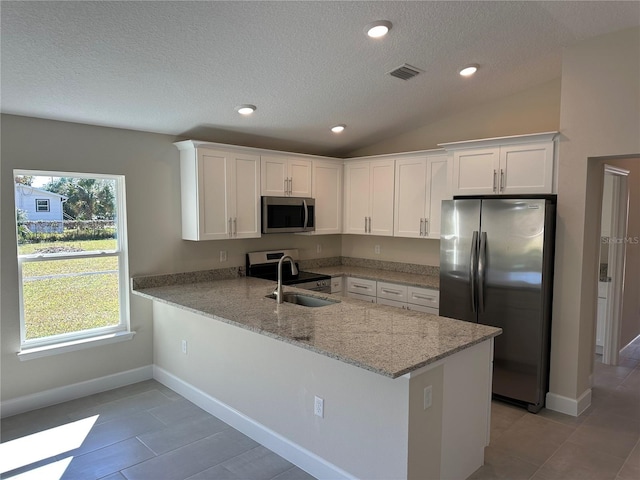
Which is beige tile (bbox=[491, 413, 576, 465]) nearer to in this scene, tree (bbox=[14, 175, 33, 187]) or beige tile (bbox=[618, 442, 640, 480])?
beige tile (bbox=[618, 442, 640, 480])

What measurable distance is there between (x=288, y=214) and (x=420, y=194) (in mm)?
1477

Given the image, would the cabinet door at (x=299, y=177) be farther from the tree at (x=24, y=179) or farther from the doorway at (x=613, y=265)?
the doorway at (x=613, y=265)

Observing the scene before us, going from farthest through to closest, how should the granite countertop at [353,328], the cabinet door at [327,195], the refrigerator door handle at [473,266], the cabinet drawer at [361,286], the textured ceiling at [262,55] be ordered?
the cabinet door at [327,195], the cabinet drawer at [361,286], the refrigerator door handle at [473,266], the textured ceiling at [262,55], the granite countertop at [353,328]

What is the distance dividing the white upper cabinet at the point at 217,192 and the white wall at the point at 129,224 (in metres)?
0.17

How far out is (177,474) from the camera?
2.62 meters

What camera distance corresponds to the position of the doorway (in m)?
4.60

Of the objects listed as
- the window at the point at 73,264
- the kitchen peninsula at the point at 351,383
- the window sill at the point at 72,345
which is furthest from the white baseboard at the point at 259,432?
the window at the point at 73,264

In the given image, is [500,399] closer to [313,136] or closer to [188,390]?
[188,390]

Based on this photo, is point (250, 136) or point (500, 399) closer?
point (500, 399)

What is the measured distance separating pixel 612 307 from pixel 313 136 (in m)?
3.82

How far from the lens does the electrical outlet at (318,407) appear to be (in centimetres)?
254

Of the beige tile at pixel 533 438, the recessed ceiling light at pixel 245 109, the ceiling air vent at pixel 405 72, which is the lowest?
the beige tile at pixel 533 438

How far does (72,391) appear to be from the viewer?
12.0 ft

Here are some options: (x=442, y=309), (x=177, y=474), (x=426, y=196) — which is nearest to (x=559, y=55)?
(x=426, y=196)
